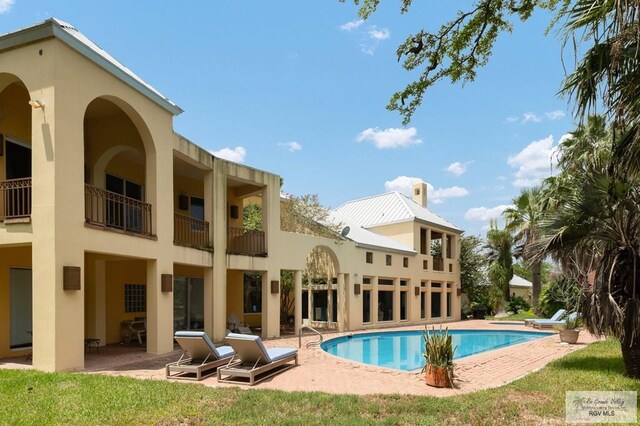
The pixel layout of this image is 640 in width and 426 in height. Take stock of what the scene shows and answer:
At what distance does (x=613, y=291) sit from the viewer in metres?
9.64

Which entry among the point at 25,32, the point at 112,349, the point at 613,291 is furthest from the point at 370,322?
the point at 25,32

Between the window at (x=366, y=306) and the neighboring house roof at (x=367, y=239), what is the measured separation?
2435 mm

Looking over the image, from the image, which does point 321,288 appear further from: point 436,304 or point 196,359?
point 196,359

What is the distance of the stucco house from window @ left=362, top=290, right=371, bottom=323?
0.25 ft

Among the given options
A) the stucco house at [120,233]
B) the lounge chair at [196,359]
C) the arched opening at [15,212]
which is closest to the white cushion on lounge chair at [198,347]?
the lounge chair at [196,359]

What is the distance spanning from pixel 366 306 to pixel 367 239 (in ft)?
11.5

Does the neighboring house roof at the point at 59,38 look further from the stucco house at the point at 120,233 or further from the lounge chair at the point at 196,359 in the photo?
the lounge chair at the point at 196,359

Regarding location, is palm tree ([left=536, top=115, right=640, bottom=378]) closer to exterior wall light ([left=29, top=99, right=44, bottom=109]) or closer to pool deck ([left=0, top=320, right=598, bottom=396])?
pool deck ([left=0, top=320, right=598, bottom=396])

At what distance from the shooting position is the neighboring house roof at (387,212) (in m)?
29.8

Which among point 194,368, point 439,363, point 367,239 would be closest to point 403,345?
point 367,239

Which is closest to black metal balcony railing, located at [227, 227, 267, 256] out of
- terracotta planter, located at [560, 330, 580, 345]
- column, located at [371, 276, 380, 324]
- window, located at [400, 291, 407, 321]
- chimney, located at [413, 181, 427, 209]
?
column, located at [371, 276, 380, 324]

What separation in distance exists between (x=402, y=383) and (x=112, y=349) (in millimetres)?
9067

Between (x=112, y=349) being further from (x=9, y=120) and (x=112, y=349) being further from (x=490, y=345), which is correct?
(x=490, y=345)

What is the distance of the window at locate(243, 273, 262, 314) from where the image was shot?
22.4 metres
